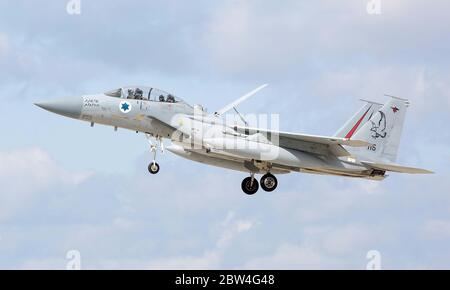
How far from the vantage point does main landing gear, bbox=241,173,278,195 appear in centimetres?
3269

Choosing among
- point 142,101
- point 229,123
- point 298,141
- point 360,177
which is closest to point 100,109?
point 142,101

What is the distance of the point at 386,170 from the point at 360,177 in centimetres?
92

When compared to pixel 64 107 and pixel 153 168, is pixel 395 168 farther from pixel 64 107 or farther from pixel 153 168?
pixel 64 107

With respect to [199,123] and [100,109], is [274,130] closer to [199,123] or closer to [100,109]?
[199,123]

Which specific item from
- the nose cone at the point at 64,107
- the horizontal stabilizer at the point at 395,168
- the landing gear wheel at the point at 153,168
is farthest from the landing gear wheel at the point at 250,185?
the nose cone at the point at 64,107

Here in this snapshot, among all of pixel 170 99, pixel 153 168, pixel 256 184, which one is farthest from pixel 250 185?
pixel 170 99

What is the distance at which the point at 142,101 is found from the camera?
31.7m

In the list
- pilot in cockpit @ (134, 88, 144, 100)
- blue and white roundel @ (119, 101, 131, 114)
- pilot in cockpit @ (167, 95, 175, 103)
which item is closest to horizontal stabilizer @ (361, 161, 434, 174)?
pilot in cockpit @ (167, 95, 175, 103)

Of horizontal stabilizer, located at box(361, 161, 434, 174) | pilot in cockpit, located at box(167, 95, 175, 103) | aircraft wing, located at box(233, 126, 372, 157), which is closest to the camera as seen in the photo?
aircraft wing, located at box(233, 126, 372, 157)

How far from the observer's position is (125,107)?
1239 inches

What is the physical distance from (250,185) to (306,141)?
8.10 ft

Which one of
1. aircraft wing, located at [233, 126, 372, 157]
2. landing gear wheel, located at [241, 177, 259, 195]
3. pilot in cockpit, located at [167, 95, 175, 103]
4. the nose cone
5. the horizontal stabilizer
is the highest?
pilot in cockpit, located at [167, 95, 175, 103]

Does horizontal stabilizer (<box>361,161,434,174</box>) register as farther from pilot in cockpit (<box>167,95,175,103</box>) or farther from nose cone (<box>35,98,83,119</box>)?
nose cone (<box>35,98,83,119</box>)

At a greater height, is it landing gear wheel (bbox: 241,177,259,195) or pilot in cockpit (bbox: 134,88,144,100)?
pilot in cockpit (bbox: 134,88,144,100)
